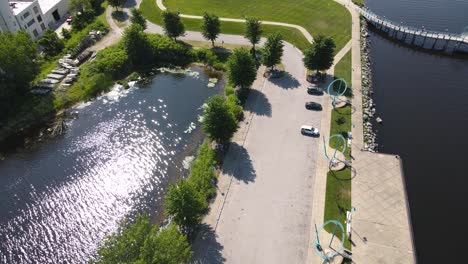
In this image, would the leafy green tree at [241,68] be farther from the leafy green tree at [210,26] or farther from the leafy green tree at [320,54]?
the leafy green tree at [210,26]

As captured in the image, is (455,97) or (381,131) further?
(455,97)

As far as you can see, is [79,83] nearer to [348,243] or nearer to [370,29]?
[348,243]

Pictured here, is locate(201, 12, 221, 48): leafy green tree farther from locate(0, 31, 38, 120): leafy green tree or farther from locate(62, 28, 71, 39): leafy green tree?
locate(0, 31, 38, 120): leafy green tree

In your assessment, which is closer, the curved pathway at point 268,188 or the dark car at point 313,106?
the curved pathway at point 268,188

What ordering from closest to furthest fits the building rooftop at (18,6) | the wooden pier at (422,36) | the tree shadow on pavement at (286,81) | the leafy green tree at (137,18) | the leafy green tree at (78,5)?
the tree shadow on pavement at (286,81)
the wooden pier at (422,36)
the building rooftop at (18,6)
the leafy green tree at (137,18)
the leafy green tree at (78,5)

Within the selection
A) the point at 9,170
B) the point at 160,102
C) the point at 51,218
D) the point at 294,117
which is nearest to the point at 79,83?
the point at 160,102

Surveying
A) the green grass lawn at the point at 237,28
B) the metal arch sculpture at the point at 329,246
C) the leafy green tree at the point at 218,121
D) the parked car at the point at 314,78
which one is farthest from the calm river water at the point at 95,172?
the green grass lawn at the point at 237,28
